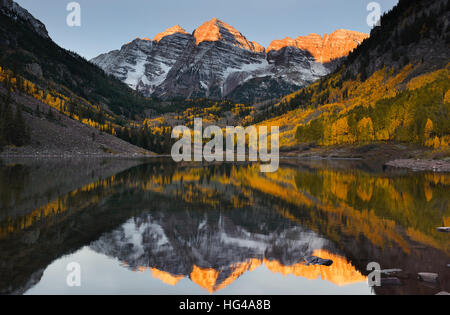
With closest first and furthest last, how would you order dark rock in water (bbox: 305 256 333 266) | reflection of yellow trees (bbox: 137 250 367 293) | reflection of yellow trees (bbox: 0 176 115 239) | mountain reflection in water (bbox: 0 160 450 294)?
reflection of yellow trees (bbox: 137 250 367 293)
mountain reflection in water (bbox: 0 160 450 294)
dark rock in water (bbox: 305 256 333 266)
reflection of yellow trees (bbox: 0 176 115 239)

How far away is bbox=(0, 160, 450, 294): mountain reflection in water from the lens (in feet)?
41.2

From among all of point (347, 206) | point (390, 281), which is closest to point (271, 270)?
point (390, 281)

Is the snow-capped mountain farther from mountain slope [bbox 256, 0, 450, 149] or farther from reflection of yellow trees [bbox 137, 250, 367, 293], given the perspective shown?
mountain slope [bbox 256, 0, 450, 149]

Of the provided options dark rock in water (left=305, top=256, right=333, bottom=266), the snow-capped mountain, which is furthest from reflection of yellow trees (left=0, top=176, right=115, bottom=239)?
dark rock in water (left=305, top=256, right=333, bottom=266)

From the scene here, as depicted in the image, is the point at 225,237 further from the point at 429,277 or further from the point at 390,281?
the point at 429,277

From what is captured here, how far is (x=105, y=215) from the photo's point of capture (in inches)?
914

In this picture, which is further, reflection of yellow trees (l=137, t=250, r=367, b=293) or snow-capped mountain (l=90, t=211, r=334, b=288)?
snow-capped mountain (l=90, t=211, r=334, b=288)

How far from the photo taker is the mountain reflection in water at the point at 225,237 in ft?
41.2

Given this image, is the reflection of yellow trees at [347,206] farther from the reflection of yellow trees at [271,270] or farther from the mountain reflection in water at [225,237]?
the reflection of yellow trees at [271,270]

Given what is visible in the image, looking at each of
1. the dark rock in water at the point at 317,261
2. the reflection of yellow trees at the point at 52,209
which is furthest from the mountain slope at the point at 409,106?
the dark rock in water at the point at 317,261

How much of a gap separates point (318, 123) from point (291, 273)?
162075 millimetres

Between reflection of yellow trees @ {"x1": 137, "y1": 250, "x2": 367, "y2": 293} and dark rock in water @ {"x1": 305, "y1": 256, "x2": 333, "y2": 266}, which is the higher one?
dark rock in water @ {"x1": 305, "y1": 256, "x2": 333, "y2": 266}

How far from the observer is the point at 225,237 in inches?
730

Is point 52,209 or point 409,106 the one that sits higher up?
point 409,106
